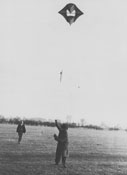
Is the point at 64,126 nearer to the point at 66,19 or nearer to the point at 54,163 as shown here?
the point at 54,163

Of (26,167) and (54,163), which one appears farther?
(54,163)

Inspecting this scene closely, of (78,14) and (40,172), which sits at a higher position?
(78,14)

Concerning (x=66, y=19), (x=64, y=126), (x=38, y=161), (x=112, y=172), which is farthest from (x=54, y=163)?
(x=66, y=19)

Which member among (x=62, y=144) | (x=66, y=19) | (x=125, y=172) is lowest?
(x=125, y=172)

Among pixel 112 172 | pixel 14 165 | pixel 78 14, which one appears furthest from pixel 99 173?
pixel 78 14

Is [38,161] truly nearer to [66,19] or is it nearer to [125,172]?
[125,172]

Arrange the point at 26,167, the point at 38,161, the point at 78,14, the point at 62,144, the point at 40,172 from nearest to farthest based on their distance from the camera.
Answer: the point at 40,172 → the point at 26,167 → the point at 62,144 → the point at 38,161 → the point at 78,14

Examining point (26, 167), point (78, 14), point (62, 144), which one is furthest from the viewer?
point (78, 14)
